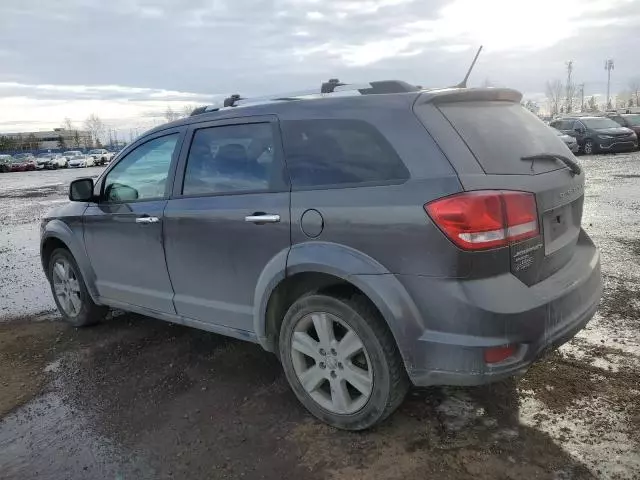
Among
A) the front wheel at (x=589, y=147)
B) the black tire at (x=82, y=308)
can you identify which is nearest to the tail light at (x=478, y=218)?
the black tire at (x=82, y=308)

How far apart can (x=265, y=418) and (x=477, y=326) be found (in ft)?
4.84

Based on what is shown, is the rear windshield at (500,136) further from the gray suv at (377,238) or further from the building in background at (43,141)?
the building in background at (43,141)

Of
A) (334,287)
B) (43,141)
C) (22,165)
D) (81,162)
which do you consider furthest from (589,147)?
(43,141)

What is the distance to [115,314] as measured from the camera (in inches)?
221

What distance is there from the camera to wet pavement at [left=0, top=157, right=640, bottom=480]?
2.79 metres

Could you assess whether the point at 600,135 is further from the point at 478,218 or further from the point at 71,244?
the point at 478,218

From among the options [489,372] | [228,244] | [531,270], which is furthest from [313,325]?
[531,270]

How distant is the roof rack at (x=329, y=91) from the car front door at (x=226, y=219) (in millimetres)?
260

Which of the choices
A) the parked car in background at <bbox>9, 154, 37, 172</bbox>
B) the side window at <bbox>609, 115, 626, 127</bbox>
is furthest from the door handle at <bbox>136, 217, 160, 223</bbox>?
the parked car in background at <bbox>9, 154, 37, 172</bbox>

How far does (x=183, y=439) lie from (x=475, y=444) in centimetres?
164

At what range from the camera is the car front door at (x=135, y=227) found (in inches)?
161

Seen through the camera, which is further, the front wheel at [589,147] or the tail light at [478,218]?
the front wheel at [589,147]

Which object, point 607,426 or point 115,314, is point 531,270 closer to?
point 607,426

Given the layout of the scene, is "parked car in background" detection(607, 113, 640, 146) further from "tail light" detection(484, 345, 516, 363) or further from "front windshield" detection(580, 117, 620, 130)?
"tail light" detection(484, 345, 516, 363)
